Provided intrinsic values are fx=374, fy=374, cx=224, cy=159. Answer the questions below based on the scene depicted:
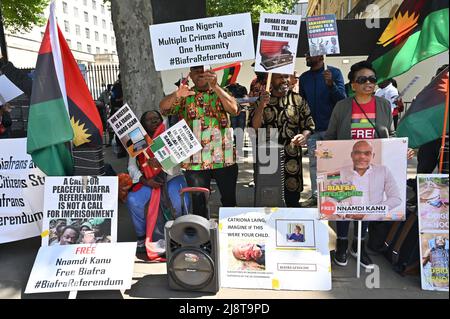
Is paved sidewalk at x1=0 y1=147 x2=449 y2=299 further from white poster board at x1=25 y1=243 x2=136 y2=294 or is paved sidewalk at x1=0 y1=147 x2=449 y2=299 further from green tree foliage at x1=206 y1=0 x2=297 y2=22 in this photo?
green tree foliage at x1=206 y1=0 x2=297 y2=22

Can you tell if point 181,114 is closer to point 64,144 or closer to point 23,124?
point 64,144

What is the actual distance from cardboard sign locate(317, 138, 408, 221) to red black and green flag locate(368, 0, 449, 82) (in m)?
0.92

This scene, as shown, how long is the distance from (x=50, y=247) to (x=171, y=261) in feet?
3.58

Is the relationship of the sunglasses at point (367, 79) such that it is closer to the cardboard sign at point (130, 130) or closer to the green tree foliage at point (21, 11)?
the cardboard sign at point (130, 130)

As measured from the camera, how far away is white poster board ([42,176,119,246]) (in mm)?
3268

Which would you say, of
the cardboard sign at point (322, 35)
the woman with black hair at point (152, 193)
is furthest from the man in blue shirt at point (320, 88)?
the woman with black hair at point (152, 193)

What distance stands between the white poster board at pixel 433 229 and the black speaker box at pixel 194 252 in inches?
65.8

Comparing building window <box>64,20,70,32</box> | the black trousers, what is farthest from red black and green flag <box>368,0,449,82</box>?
building window <box>64,20,70,32</box>

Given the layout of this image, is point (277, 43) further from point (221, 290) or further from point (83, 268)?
point (83, 268)

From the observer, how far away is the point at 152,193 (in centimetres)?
374

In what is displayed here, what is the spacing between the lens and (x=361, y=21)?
1109 centimetres

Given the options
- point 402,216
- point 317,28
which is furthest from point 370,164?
point 317,28

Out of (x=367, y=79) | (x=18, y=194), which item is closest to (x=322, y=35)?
(x=367, y=79)

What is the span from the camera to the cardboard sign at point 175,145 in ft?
11.0
